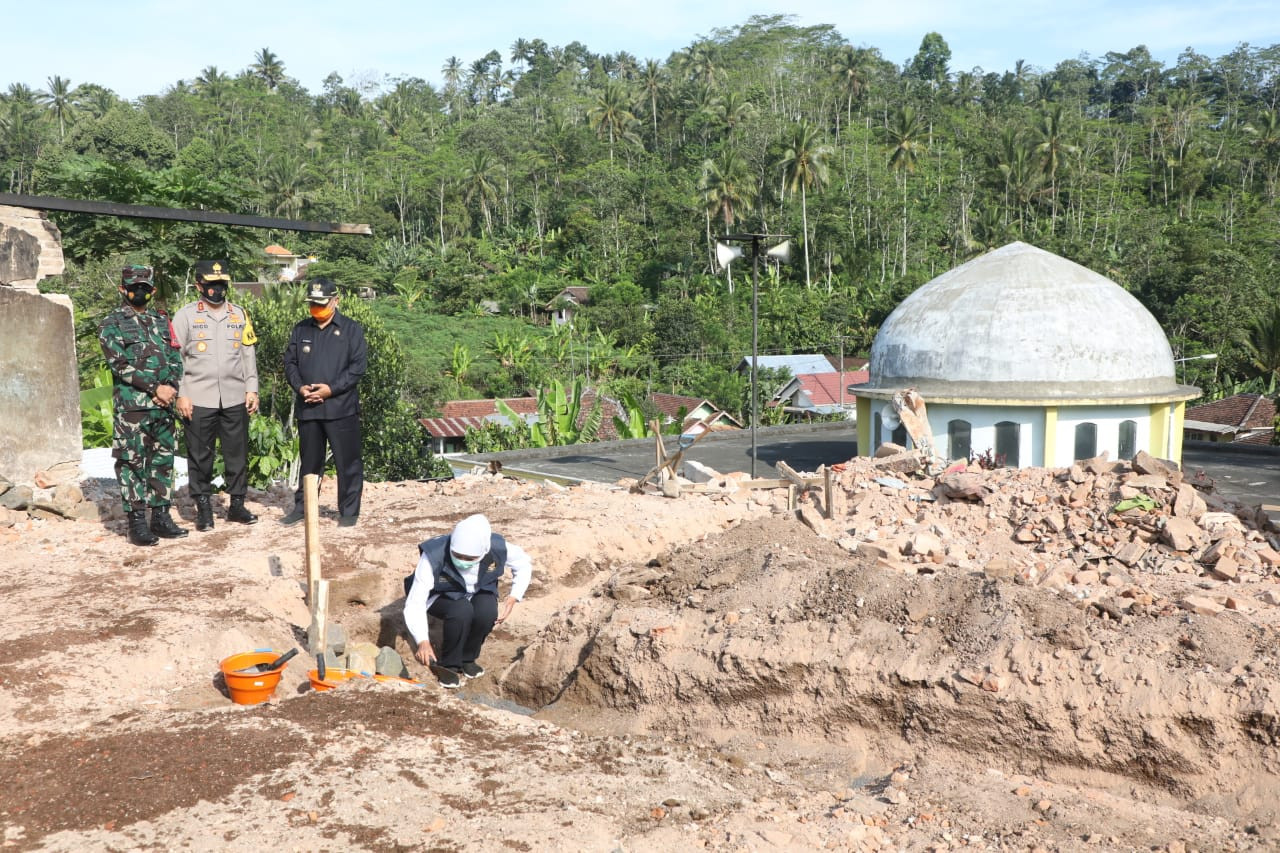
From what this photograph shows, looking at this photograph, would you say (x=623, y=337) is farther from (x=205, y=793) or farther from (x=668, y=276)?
(x=205, y=793)

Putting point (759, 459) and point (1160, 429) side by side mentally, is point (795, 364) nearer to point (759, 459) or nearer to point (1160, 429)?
point (759, 459)

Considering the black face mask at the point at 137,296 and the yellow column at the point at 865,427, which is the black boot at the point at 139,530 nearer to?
the black face mask at the point at 137,296

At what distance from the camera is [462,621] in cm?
632

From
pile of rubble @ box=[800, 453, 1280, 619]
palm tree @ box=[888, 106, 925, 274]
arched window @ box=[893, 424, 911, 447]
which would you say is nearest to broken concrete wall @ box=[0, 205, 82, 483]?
pile of rubble @ box=[800, 453, 1280, 619]

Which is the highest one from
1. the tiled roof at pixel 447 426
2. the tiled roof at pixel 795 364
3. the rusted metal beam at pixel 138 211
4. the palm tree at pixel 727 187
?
the palm tree at pixel 727 187

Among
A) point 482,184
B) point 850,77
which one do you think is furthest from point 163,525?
point 850,77

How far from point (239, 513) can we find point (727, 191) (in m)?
53.3

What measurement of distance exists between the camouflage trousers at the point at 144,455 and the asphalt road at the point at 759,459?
10176mm

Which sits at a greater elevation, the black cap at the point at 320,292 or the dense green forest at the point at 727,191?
the dense green forest at the point at 727,191

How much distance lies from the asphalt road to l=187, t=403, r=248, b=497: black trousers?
382 inches

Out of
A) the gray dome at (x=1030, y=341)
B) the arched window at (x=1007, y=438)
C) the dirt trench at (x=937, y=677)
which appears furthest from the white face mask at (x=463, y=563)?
the arched window at (x=1007, y=438)

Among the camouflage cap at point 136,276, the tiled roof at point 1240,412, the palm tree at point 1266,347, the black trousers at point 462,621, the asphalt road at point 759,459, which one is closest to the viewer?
the black trousers at point 462,621

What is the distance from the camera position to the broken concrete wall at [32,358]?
8.11 meters

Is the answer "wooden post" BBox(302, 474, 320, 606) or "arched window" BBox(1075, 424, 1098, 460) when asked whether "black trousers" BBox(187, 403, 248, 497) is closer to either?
"wooden post" BBox(302, 474, 320, 606)
